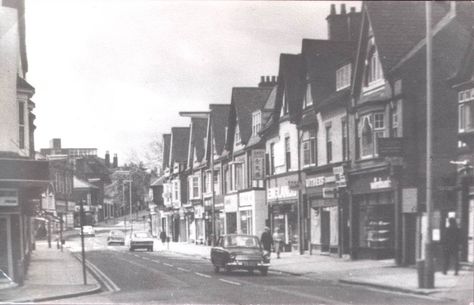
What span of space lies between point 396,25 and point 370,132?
233 inches

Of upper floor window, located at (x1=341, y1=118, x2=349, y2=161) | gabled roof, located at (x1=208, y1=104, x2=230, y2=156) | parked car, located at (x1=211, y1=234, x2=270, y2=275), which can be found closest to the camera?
gabled roof, located at (x1=208, y1=104, x2=230, y2=156)

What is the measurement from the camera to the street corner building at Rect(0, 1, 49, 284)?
1532cm

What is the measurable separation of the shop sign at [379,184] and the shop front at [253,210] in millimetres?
9640

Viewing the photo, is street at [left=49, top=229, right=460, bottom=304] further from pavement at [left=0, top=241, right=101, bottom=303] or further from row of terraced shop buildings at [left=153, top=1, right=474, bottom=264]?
row of terraced shop buildings at [left=153, top=1, right=474, bottom=264]

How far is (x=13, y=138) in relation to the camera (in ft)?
55.5

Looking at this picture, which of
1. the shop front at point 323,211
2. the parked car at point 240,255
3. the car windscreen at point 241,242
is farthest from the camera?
the shop front at point 323,211

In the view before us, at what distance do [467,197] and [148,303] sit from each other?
9.17m

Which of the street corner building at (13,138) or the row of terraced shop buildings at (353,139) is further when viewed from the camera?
the row of terraced shop buildings at (353,139)

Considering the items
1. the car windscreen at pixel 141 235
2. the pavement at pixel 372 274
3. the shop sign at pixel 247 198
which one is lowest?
the car windscreen at pixel 141 235

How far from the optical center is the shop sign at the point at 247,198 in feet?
106

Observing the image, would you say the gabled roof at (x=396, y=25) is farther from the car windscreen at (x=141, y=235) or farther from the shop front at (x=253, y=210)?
the car windscreen at (x=141, y=235)

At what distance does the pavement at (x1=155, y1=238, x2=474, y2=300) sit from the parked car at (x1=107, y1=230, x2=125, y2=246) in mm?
20444

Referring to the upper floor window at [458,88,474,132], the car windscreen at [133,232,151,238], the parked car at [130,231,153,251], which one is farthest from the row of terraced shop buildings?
the car windscreen at [133,232,151,238]

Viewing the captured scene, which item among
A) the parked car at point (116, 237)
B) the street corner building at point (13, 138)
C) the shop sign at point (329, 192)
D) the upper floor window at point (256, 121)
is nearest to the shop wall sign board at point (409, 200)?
the shop sign at point (329, 192)
